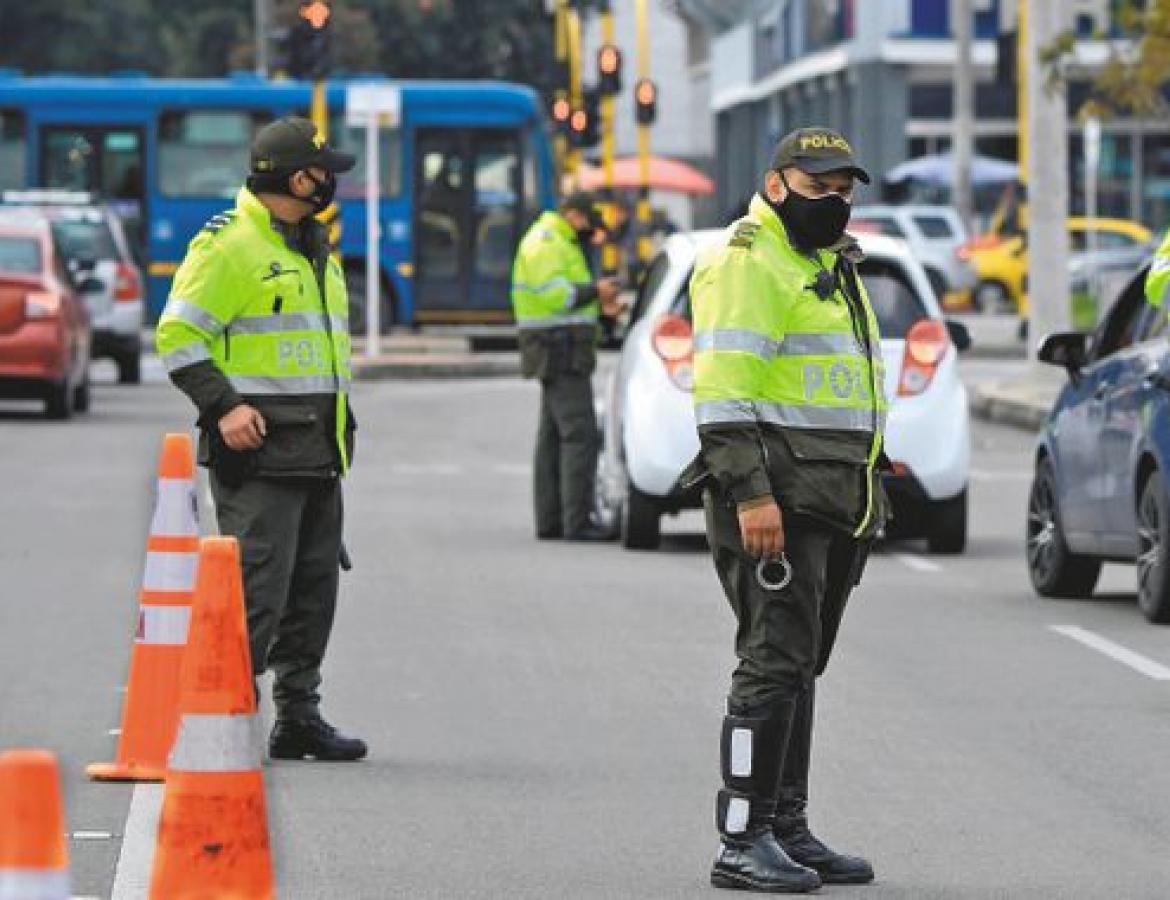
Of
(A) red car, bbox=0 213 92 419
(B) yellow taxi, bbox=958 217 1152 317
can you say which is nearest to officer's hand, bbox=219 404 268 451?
(A) red car, bbox=0 213 92 419

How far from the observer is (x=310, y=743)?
1060 centimetres

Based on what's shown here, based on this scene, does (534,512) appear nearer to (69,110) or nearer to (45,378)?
(45,378)

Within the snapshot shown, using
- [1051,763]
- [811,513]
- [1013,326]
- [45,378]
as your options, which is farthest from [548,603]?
[1013,326]

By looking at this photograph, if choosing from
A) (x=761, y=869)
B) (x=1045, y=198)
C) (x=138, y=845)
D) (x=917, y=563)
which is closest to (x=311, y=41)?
(x=1045, y=198)

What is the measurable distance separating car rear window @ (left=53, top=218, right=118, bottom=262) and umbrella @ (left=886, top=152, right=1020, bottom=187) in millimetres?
29122

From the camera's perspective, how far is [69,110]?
4481 cm

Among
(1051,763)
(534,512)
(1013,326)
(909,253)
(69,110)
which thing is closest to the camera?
(1051,763)

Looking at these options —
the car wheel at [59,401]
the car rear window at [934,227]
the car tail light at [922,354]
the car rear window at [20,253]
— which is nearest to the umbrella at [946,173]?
the car rear window at [934,227]

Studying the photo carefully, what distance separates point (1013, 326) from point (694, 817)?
137ft

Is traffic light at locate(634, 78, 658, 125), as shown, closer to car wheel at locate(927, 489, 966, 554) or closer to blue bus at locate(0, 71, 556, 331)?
blue bus at locate(0, 71, 556, 331)

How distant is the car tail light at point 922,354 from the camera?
17.8m

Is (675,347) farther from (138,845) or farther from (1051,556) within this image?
(138,845)

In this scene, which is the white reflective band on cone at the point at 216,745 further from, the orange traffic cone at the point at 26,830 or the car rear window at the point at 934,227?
the car rear window at the point at 934,227

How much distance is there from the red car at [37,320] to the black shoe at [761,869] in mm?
20236
